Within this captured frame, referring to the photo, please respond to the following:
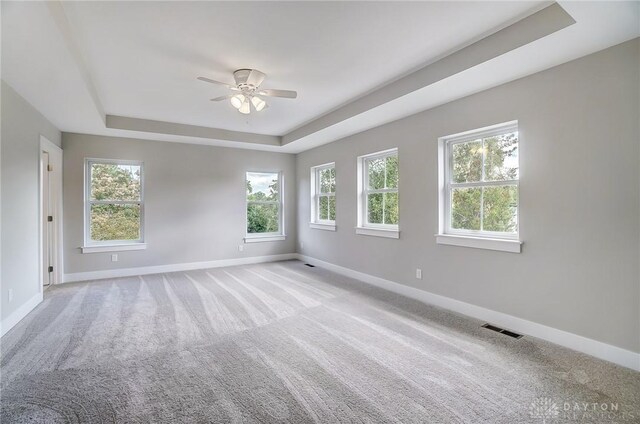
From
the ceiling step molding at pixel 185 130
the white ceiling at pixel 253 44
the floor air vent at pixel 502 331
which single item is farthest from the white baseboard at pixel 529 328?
the ceiling step molding at pixel 185 130

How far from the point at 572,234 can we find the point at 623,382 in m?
1.08

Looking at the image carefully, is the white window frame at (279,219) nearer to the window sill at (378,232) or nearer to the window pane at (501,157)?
the window sill at (378,232)

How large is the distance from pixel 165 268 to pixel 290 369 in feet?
13.6

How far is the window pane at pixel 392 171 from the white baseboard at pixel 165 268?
3.15 meters

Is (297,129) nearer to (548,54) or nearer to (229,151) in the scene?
(229,151)

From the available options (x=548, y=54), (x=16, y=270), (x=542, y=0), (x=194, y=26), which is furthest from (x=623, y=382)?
(x=16, y=270)

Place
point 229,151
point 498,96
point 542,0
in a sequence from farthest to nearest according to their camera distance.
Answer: point 229,151
point 498,96
point 542,0

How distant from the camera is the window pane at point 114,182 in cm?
518

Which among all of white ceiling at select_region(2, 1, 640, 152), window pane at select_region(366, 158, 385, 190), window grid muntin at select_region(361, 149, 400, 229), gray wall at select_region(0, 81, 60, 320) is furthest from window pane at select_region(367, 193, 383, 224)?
gray wall at select_region(0, 81, 60, 320)

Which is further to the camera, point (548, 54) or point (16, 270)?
point (16, 270)

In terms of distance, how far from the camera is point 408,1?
212cm

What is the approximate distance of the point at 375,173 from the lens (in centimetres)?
485

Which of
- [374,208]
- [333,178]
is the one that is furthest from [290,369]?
[333,178]

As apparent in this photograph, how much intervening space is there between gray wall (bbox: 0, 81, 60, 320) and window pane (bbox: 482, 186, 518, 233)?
479 centimetres
